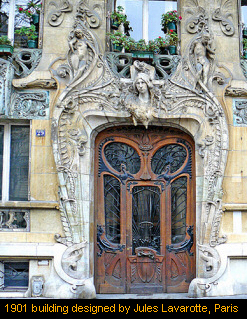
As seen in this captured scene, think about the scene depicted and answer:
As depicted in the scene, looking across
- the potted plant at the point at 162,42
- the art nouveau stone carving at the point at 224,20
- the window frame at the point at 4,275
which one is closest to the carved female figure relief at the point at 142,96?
the potted plant at the point at 162,42

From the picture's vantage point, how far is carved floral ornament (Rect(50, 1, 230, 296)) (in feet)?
38.9

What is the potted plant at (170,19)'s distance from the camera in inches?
492

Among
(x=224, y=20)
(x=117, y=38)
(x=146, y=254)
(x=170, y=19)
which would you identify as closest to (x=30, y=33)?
(x=117, y=38)

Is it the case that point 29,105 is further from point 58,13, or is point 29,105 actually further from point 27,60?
point 58,13

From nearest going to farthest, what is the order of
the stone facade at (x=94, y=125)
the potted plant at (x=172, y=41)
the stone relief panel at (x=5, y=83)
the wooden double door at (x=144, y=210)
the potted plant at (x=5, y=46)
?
the stone facade at (x=94, y=125) → the stone relief panel at (x=5, y=83) → the potted plant at (x=5, y=46) → the wooden double door at (x=144, y=210) → the potted plant at (x=172, y=41)

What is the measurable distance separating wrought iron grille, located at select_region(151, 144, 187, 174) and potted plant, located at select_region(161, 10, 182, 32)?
245 centimetres

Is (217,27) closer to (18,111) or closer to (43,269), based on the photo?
(18,111)

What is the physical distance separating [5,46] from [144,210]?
428 cm

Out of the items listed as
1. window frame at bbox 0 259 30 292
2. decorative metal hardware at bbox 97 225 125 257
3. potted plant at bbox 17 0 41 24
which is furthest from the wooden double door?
potted plant at bbox 17 0 41 24

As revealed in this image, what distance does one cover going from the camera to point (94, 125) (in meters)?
12.2

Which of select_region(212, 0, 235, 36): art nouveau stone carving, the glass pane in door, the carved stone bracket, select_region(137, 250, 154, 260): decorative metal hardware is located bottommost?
select_region(137, 250, 154, 260): decorative metal hardware

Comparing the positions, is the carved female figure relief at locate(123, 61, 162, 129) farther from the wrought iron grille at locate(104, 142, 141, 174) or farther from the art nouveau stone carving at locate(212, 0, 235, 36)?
the art nouveau stone carving at locate(212, 0, 235, 36)

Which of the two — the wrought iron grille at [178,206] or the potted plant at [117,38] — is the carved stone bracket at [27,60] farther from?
the wrought iron grille at [178,206]

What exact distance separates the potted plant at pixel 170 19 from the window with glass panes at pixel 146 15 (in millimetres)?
257
